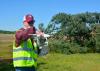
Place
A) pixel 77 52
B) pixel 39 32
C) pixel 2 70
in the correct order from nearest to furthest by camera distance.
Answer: pixel 39 32, pixel 2 70, pixel 77 52

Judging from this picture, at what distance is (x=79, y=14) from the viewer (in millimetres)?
33344

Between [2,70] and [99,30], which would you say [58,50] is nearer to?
[99,30]

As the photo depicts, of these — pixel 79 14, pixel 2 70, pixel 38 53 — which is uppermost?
pixel 79 14

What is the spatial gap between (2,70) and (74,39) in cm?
1581

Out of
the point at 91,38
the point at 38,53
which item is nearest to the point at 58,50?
the point at 91,38

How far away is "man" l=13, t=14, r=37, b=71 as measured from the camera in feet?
23.9

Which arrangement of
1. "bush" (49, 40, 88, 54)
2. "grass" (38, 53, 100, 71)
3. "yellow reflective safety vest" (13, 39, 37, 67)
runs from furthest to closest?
"bush" (49, 40, 88, 54)
"grass" (38, 53, 100, 71)
"yellow reflective safety vest" (13, 39, 37, 67)

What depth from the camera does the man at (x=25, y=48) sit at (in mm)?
7277

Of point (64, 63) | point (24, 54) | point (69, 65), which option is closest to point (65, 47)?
point (64, 63)

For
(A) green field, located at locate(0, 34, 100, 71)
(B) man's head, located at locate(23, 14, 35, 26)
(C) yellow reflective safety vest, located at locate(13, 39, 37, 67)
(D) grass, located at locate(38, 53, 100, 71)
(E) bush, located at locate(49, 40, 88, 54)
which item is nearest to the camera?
(B) man's head, located at locate(23, 14, 35, 26)

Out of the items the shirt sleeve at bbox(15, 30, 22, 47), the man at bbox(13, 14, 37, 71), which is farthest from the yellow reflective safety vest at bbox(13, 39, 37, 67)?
the shirt sleeve at bbox(15, 30, 22, 47)

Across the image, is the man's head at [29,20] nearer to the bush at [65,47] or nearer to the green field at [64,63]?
the green field at [64,63]

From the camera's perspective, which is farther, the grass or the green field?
the green field

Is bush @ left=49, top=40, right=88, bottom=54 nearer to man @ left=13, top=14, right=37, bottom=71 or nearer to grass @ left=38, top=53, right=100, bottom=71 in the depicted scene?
grass @ left=38, top=53, right=100, bottom=71
